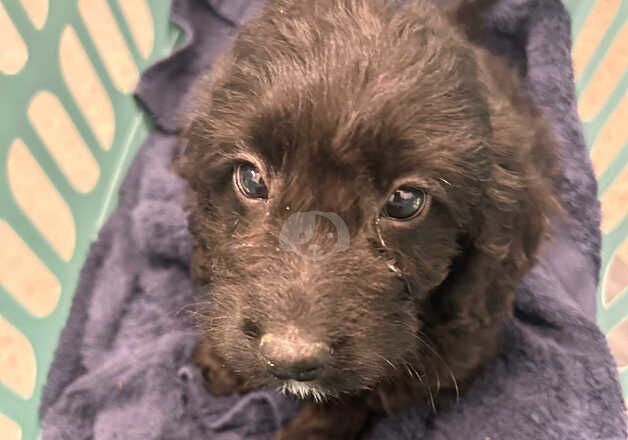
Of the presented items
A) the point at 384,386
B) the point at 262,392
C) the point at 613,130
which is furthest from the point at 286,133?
the point at 613,130

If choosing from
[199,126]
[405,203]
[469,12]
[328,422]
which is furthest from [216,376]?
[469,12]

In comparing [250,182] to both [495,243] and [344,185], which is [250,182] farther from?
[495,243]

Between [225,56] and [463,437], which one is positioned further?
[463,437]

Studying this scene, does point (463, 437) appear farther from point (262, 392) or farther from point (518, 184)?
point (518, 184)

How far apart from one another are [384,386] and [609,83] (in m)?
1.39

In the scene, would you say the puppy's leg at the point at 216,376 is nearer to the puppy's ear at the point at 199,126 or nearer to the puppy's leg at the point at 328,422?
the puppy's leg at the point at 328,422

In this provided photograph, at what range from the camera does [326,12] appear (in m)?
1.24

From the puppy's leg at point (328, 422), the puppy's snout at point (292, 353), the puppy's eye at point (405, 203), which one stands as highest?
the puppy's eye at point (405, 203)

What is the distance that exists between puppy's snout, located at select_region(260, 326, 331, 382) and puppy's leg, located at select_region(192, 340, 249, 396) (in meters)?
0.78

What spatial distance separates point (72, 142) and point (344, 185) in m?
1.29

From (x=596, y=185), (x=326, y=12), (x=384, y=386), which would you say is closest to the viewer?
(x=326, y=12)

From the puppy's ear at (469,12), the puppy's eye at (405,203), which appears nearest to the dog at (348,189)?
the puppy's eye at (405,203)

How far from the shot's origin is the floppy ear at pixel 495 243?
1.31m

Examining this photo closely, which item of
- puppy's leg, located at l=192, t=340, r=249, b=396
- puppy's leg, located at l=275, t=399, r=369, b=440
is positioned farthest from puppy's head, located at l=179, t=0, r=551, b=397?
puppy's leg, located at l=192, t=340, r=249, b=396
